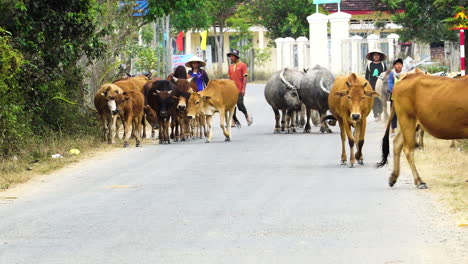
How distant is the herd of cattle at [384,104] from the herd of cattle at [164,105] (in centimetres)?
189

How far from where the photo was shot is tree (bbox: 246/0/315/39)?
213 feet

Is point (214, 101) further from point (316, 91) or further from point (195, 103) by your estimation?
point (316, 91)

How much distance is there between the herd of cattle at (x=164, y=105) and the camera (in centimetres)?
2252

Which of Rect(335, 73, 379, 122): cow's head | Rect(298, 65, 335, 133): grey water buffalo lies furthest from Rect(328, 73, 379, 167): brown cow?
Rect(298, 65, 335, 133): grey water buffalo

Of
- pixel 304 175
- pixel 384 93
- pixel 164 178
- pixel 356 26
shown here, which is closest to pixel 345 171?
pixel 304 175

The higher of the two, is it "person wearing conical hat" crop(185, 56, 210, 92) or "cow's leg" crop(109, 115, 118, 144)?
"person wearing conical hat" crop(185, 56, 210, 92)

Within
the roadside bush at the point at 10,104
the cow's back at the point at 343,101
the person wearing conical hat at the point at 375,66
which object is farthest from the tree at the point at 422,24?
the roadside bush at the point at 10,104

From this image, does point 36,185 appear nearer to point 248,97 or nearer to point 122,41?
point 122,41

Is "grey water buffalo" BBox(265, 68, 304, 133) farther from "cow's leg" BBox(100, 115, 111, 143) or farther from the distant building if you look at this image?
the distant building

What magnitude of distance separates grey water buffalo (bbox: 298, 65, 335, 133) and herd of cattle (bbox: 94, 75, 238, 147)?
1.89 m

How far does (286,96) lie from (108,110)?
17.0ft

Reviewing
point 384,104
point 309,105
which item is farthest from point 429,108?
point 384,104

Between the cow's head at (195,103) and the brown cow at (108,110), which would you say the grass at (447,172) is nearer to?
the cow's head at (195,103)

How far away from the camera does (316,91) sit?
2530 cm
